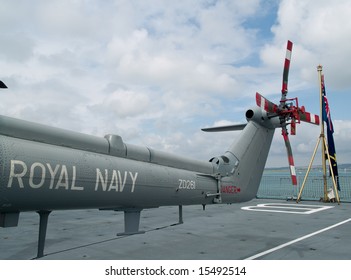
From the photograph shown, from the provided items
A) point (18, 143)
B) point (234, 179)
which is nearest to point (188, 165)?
point (234, 179)

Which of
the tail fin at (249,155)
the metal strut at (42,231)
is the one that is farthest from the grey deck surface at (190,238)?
the tail fin at (249,155)

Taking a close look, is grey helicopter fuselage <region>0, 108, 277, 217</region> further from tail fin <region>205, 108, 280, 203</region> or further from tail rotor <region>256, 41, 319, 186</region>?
tail rotor <region>256, 41, 319, 186</region>

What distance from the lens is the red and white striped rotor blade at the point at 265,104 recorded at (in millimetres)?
9344

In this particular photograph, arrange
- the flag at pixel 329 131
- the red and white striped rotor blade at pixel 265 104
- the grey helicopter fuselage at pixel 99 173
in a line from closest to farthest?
the grey helicopter fuselage at pixel 99 173, the red and white striped rotor blade at pixel 265 104, the flag at pixel 329 131

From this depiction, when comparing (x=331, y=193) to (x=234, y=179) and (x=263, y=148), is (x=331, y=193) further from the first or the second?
(x=234, y=179)

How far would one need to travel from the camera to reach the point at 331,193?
845 inches

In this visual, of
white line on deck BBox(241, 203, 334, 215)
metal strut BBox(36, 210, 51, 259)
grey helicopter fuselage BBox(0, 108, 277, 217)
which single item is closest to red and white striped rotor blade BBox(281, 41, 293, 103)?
grey helicopter fuselage BBox(0, 108, 277, 217)

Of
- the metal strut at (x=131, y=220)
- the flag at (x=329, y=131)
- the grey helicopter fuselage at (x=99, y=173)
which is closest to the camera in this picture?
the grey helicopter fuselage at (x=99, y=173)

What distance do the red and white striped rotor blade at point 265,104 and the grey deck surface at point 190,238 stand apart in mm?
4509

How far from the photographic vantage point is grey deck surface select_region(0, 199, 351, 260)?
26.8 ft

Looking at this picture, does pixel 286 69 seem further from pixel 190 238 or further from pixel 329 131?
pixel 329 131

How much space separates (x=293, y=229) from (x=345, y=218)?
4.35m

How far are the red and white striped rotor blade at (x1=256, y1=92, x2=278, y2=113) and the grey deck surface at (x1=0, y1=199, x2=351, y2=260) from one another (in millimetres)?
4509

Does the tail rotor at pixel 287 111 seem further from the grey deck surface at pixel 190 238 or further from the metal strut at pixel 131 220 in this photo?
the metal strut at pixel 131 220
